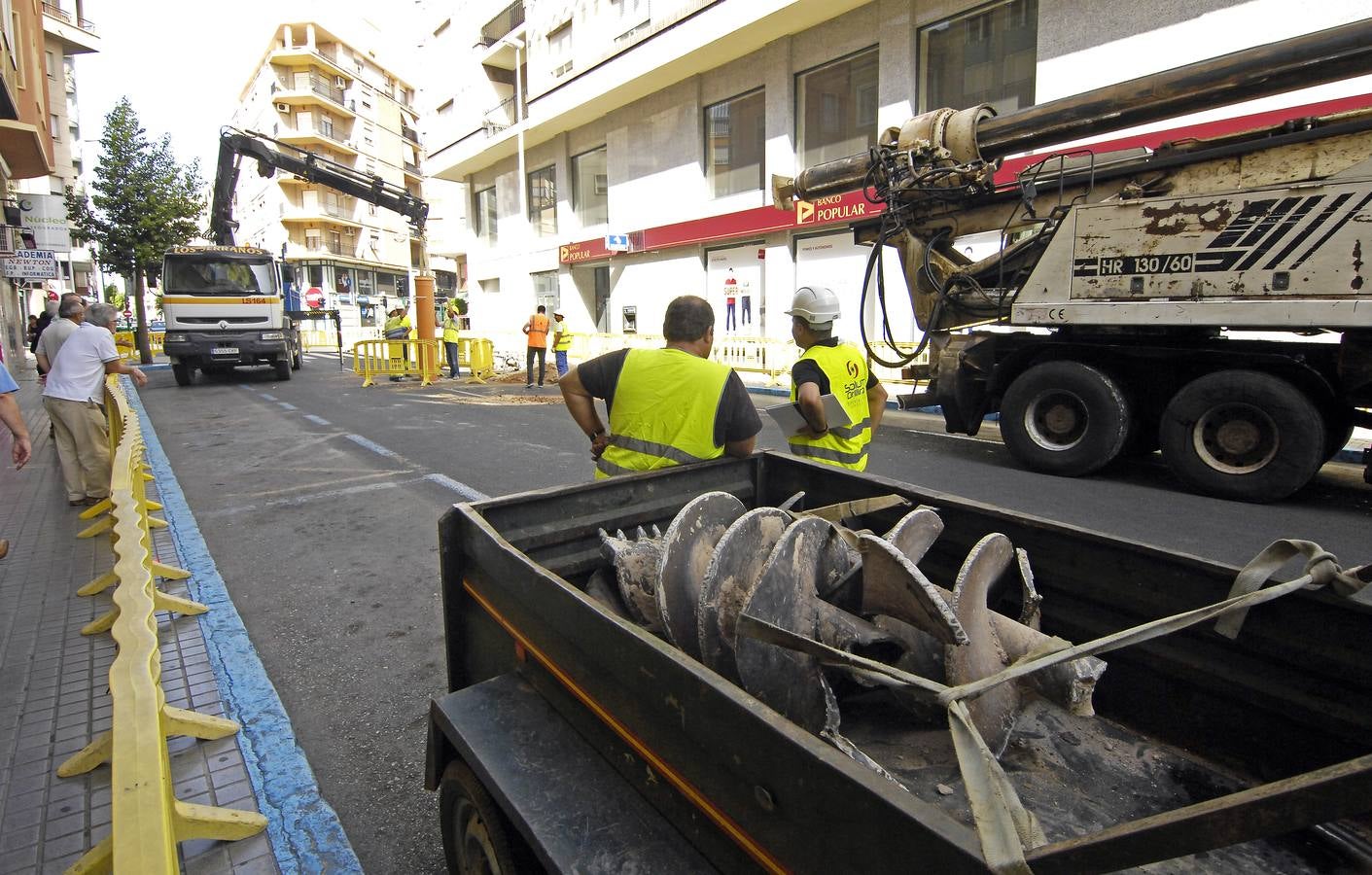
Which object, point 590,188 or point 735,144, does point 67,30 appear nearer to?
point 590,188

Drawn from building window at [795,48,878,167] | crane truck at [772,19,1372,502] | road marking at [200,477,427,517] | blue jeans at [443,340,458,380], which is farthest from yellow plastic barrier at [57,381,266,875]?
blue jeans at [443,340,458,380]

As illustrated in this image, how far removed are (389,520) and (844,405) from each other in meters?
4.03

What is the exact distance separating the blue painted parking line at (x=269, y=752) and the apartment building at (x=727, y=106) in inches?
422

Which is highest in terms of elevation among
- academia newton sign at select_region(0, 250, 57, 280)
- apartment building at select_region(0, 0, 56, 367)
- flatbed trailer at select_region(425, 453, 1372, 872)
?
apartment building at select_region(0, 0, 56, 367)

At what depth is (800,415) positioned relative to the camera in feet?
12.7

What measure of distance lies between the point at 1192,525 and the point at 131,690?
21.3 feet

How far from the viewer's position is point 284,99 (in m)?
50.5

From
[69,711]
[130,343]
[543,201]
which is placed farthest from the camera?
[543,201]

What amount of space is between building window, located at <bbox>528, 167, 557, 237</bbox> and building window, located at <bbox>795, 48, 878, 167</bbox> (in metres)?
11.3

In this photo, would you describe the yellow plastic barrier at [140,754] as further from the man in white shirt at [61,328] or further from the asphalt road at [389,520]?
the man in white shirt at [61,328]

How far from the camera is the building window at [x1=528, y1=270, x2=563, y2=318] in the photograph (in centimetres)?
2566

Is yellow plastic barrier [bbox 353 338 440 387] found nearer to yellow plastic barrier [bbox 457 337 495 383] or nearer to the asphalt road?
yellow plastic barrier [bbox 457 337 495 383]

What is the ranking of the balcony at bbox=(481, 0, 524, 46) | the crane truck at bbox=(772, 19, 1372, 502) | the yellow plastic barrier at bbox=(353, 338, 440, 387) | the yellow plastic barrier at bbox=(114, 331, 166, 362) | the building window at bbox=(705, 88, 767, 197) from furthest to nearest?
the balcony at bbox=(481, 0, 524, 46)
the yellow plastic barrier at bbox=(114, 331, 166, 362)
the building window at bbox=(705, 88, 767, 197)
the yellow plastic barrier at bbox=(353, 338, 440, 387)
the crane truck at bbox=(772, 19, 1372, 502)

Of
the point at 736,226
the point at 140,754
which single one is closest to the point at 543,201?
the point at 736,226
